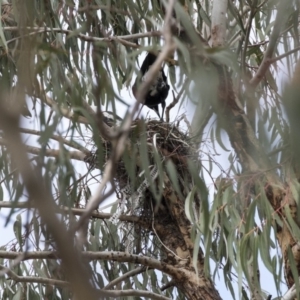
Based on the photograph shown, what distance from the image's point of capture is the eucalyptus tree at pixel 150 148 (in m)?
0.77

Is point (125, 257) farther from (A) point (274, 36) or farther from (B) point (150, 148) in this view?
(A) point (274, 36)

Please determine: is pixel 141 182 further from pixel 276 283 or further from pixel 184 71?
Result: pixel 184 71

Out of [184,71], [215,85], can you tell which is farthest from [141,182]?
[215,85]

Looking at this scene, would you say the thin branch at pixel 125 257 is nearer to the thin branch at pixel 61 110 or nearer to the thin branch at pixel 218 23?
the thin branch at pixel 61 110

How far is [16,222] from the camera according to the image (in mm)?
2461

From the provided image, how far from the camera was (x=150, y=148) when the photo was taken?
90.7 inches

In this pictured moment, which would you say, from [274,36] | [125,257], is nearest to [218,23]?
[274,36]

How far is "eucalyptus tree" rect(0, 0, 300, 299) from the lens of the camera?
0.77 m

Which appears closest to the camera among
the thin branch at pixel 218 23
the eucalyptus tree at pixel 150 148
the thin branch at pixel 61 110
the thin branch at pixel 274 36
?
the eucalyptus tree at pixel 150 148

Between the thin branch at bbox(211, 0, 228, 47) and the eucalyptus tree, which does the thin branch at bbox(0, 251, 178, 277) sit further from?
the thin branch at bbox(211, 0, 228, 47)

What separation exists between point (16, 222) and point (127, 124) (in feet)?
6.19

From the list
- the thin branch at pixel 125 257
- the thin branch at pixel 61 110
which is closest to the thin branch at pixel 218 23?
the thin branch at pixel 61 110

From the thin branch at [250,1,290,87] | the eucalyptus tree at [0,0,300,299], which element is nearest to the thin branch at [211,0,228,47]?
the eucalyptus tree at [0,0,300,299]

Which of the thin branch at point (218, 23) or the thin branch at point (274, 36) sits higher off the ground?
the thin branch at point (218, 23)
